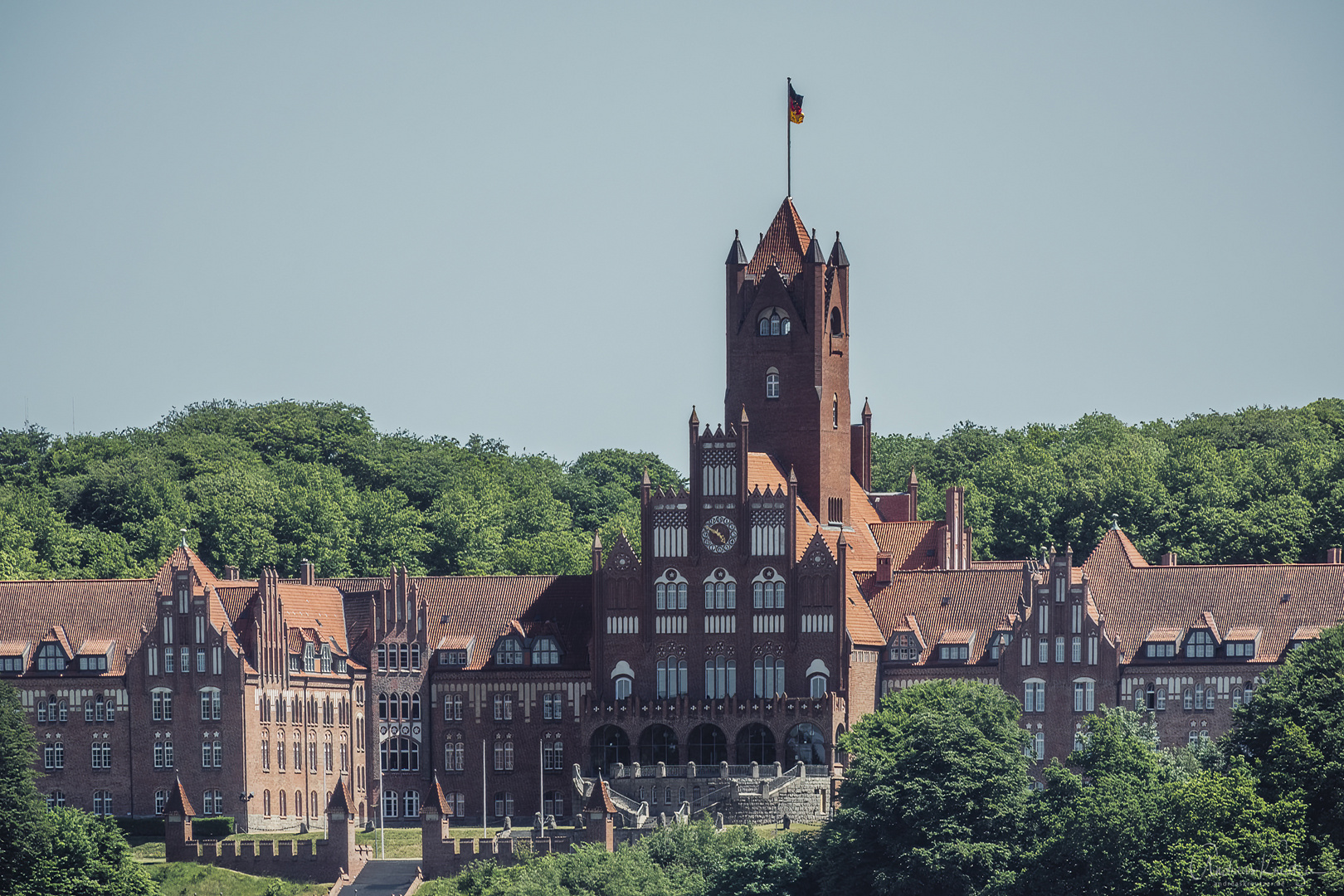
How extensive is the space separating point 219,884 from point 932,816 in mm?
32871

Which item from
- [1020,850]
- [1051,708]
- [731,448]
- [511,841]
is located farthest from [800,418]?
[1020,850]

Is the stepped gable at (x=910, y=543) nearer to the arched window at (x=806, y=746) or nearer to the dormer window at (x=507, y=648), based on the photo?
the arched window at (x=806, y=746)

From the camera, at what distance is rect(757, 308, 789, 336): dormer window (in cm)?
16700

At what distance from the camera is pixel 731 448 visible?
6260 inches

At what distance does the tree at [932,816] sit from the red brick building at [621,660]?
63.9ft

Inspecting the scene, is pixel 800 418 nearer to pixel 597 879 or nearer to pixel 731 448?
pixel 731 448

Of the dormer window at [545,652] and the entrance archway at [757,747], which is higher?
the dormer window at [545,652]

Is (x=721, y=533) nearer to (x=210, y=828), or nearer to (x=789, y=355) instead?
(x=789, y=355)

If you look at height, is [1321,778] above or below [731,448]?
below

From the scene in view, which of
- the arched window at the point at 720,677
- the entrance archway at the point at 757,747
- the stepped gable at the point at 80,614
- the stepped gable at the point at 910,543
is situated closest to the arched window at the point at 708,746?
the entrance archway at the point at 757,747

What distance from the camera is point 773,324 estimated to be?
167125 millimetres

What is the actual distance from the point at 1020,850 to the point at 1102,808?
17.1 ft

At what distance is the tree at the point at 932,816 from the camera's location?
420ft

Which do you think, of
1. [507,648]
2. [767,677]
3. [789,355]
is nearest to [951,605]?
[767,677]
